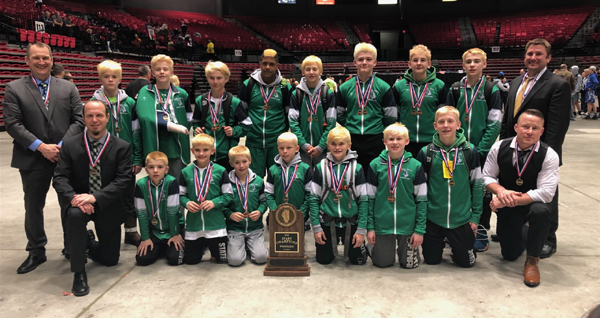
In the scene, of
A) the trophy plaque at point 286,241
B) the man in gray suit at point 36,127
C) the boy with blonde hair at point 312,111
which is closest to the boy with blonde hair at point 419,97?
the boy with blonde hair at point 312,111

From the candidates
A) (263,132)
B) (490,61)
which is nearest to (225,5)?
(490,61)

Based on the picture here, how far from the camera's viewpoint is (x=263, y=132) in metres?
4.29

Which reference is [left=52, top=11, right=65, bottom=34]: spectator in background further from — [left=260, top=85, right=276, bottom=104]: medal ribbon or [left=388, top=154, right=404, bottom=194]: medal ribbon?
[left=388, top=154, right=404, bottom=194]: medal ribbon

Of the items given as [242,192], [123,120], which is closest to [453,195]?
[242,192]

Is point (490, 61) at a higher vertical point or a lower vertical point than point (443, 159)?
higher

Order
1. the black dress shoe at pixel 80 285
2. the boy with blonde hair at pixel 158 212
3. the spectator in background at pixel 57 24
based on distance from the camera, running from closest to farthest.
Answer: the black dress shoe at pixel 80 285 < the boy with blonde hair at pixel 158 212 < the spectator in background at pixel 57 24

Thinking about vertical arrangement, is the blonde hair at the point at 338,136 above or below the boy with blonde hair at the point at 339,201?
above

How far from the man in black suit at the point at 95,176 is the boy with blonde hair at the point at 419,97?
269 centimetres

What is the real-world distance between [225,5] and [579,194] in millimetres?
29772

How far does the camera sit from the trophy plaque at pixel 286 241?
324cm

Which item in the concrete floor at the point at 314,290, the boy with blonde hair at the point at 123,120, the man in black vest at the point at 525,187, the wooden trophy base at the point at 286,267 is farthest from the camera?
the boy with blonde hair at the point at 123,120

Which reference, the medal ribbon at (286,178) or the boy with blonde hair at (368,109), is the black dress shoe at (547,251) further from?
the medal ribbon at (286,178)

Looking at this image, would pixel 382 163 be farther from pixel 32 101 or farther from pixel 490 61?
pixel 490 61

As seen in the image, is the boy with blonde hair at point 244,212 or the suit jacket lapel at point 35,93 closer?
the suit jacket lapel at point 35,93
